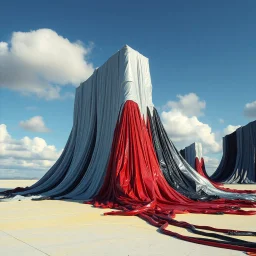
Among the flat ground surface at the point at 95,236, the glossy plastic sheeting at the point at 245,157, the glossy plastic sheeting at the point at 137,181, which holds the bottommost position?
the flat ground surface at the point at 95,236

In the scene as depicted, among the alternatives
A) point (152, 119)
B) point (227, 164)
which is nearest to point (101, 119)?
point (152, 119)

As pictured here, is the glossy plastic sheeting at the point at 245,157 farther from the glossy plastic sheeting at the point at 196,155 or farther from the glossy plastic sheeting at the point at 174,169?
the glossy plastic sheeting at the point at 174,169

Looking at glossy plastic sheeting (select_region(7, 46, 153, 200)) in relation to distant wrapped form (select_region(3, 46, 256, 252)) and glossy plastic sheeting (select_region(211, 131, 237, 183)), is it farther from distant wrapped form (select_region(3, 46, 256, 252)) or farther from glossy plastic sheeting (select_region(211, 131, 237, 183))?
glossy plastic sheeting (select_region(211, 131, 237, 183))

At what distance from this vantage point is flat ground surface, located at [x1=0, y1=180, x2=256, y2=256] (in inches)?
98.0

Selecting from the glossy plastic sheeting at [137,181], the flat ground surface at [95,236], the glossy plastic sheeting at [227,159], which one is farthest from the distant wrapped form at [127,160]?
the glossy plastic sheeting at [227,159]

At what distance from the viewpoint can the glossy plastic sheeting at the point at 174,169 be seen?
24.8ft

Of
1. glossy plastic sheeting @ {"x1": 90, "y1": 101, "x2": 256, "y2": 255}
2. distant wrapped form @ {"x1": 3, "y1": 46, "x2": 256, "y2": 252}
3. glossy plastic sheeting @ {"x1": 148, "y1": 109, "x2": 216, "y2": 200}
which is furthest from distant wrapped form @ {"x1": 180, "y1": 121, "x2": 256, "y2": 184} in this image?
glossy plastic sheeting @ {"x1": 90, "y1": 101, "x2": 256, "y2": 255}

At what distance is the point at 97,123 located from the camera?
9.31 meters

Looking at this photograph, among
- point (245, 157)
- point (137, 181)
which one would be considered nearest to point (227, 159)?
point (245, 157)

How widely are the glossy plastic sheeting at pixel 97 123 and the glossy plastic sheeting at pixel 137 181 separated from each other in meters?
0.63

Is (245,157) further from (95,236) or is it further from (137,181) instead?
(95,236)

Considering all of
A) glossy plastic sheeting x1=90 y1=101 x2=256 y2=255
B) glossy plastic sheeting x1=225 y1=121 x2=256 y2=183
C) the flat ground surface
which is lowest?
the flat ground surface

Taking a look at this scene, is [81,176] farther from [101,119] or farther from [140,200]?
[140,200]

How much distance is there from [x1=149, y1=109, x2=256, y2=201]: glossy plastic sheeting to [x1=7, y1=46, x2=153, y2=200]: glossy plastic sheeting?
67 cm
